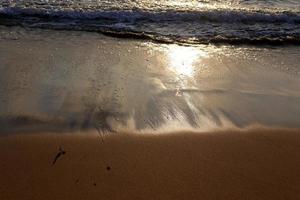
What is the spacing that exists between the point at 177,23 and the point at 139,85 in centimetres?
347

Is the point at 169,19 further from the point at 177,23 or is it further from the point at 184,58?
the point at 184,58

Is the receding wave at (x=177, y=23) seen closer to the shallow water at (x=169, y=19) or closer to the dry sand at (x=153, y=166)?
the shallow water at (x=169, y=19)

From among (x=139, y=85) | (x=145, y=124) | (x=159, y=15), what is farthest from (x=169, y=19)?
(x=145, y=124)

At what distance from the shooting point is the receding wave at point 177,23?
736cm

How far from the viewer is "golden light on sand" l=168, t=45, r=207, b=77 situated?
5552 mm

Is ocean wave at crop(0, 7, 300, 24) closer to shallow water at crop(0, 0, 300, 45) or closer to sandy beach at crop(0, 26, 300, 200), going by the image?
shallow water at crop(0, 0, 300, 45)

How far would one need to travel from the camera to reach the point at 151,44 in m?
6.76

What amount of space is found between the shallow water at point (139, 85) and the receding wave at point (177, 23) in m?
0.57

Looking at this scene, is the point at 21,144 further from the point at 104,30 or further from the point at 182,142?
the point at 104,30

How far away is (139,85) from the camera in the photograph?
16.4 feet

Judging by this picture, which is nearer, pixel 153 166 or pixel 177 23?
pixel 153 166

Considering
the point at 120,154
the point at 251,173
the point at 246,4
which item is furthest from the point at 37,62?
the point at 246,4

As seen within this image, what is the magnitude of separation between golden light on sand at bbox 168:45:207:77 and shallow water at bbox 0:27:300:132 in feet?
0.04

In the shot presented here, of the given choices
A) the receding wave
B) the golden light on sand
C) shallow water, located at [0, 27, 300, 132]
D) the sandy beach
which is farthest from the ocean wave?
the sandy beach
